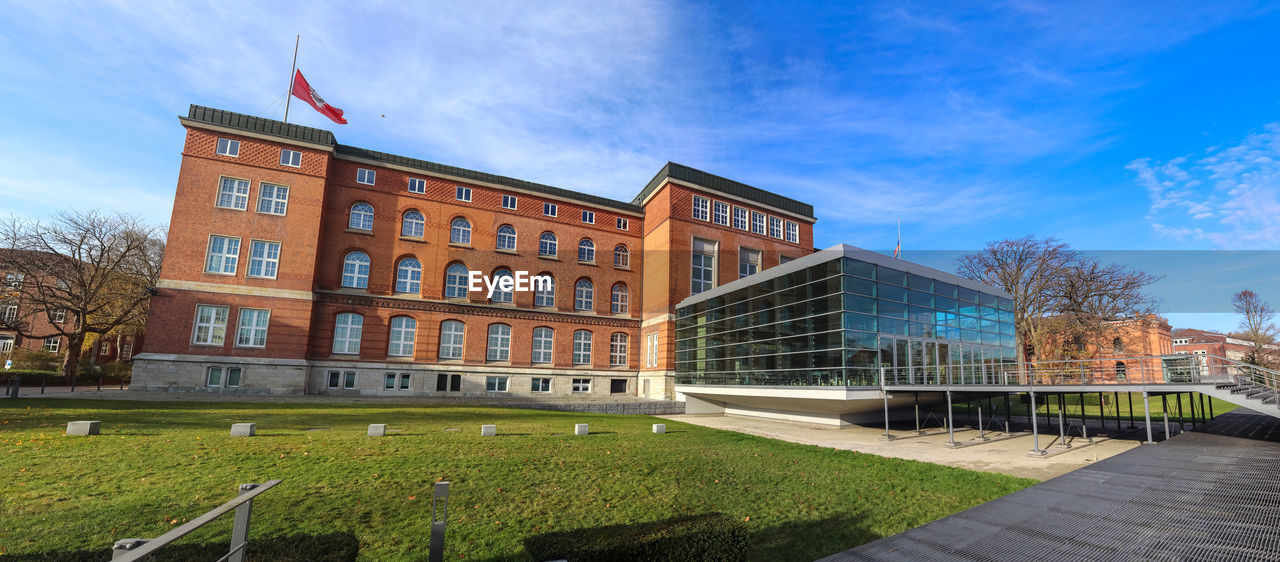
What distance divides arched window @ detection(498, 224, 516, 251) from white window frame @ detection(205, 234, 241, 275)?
16041 millimetres

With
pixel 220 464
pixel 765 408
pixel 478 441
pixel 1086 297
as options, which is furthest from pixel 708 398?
pixel 1086 297

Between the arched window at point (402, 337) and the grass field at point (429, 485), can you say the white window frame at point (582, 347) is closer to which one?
the arched window at point (402, 337)

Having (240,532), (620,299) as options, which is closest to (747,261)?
(620,299)

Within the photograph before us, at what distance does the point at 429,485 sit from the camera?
35.3 feet

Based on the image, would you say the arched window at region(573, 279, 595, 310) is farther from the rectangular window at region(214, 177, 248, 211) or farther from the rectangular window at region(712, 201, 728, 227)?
the rectangular window at region(214, 177, 248, 211)

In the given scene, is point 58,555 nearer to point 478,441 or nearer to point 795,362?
point 478,441

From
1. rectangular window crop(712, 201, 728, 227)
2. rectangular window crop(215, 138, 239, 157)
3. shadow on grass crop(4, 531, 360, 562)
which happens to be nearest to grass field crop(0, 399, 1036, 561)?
shadow on grass crop(4, 531, 360, 562)

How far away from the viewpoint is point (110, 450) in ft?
40.7

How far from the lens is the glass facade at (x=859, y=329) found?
74.4 ft

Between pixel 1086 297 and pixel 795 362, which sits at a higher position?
pixel 1086 297

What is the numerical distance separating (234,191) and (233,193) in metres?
0.14

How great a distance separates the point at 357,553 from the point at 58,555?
3462 millimetres

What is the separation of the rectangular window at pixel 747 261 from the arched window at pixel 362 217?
1061 inches

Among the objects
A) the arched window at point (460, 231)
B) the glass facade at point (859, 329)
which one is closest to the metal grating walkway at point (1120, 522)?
the glass facade at point (859, 329)
